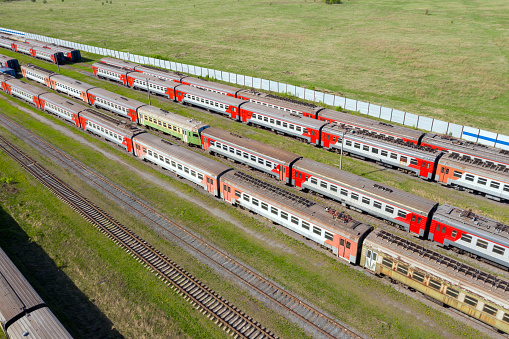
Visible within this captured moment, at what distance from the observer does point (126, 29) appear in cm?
15588

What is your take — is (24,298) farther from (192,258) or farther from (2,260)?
(192,258)

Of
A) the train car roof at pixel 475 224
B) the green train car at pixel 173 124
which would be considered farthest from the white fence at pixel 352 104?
the green train car at pixel 173 124

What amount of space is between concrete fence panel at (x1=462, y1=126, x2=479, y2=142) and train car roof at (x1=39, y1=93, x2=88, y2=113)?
6173 cm

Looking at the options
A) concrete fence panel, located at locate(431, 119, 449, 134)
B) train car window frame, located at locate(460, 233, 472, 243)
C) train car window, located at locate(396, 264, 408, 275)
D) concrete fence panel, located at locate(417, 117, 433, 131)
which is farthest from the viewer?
concrete fence panel, located at locate(417, 117, 433, 131)

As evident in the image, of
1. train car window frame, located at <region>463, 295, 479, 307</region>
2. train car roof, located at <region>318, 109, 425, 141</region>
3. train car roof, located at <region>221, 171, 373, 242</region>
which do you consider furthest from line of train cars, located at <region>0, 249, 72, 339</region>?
train car roof, located at <region>318, 109, 425, 141</region>

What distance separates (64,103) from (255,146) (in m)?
38.0

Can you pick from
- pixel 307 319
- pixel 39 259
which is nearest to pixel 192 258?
pixel 307 319

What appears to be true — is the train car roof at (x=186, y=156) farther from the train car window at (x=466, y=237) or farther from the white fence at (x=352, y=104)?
the white fence at (x=352, y=104)

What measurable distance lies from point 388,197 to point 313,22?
138882 mm

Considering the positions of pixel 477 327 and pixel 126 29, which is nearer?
pixel 477 327

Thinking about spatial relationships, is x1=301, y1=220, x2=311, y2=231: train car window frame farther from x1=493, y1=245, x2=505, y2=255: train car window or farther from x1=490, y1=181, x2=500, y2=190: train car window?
x1=490, y1=181, x2=500, y2=190: train car window

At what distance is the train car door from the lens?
2793 centimetres

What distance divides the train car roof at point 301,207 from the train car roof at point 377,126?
2188cm

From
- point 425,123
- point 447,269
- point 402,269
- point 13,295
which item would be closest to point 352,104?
point 425,123
